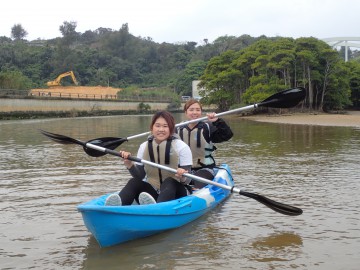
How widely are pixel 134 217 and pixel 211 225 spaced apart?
4.20ft

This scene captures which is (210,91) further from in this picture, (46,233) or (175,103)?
(46,233)

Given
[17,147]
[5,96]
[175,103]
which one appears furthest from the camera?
[175,103]

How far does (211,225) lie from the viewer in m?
5.51

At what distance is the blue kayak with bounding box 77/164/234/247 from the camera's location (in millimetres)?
4340

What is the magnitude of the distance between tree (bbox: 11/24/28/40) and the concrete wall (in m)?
78.7

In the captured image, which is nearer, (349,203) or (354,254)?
(354,254)

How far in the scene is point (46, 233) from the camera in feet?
16.9

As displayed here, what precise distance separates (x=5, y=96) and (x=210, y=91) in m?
20.1

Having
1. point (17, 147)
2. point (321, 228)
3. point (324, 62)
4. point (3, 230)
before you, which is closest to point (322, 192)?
point (321, 228)

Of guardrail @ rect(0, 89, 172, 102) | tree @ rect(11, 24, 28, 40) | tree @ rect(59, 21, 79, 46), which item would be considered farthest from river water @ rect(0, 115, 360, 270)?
tree @ rect(11, 24, 28, 40)

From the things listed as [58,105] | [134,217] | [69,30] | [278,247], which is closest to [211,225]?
[278,247]

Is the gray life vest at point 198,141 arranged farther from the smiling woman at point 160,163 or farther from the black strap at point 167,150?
the black strap at point 167,150

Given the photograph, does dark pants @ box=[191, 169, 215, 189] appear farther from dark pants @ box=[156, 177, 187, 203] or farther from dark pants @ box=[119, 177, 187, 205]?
dark pants @ box=[119, 177, 187, 205]

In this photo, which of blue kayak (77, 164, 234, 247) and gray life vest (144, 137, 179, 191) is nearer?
blue kayak (77, 164, 234, 247)
